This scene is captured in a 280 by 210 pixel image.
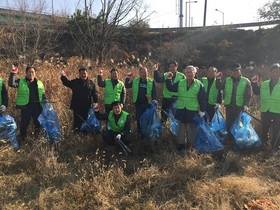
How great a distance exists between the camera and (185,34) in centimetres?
2025

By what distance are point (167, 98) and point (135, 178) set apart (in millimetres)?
2164

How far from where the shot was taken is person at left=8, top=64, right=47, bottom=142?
525cm

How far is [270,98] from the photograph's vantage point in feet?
17.7

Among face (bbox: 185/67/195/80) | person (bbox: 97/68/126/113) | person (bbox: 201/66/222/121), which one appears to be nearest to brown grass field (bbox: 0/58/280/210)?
person (bbox: 97/68/126/113)

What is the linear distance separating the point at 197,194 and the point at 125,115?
6.08 ft

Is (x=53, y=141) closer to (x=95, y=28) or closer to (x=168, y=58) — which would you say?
(x=95, y=28)

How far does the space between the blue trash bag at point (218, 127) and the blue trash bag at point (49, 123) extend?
2777 mm

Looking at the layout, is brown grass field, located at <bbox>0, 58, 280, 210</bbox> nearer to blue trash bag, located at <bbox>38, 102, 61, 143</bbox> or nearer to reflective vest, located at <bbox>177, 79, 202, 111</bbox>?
blue trash bag, located at <bbox>38, 102, 61, 143</bbox>

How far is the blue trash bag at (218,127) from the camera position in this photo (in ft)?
18.0

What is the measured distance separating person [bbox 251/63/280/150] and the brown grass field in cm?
41

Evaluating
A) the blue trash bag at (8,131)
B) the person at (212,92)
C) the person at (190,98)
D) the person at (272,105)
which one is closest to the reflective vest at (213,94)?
the person at (212,92)

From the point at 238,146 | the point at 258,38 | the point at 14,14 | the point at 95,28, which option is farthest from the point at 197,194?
the point at 258,38

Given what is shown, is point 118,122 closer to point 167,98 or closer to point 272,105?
point 167,98

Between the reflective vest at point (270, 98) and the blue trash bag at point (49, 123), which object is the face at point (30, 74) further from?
the reflective vest at point (270, 98)
